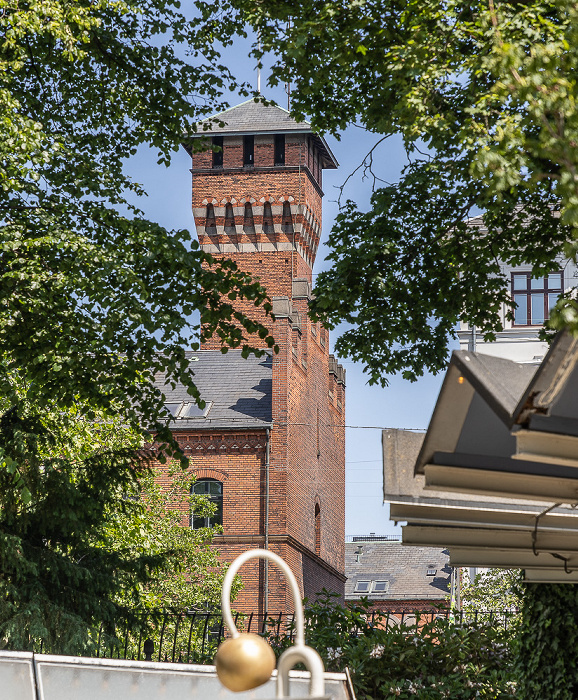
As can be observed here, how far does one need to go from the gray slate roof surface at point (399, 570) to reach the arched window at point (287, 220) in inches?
739

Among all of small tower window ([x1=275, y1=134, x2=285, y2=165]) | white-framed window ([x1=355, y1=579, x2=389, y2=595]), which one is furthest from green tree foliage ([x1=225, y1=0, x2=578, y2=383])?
white-framed window ([x1=355, y1=579, x2=389, y2=595])

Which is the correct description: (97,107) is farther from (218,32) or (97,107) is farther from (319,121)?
(319,121)

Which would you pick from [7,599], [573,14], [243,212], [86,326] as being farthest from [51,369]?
[243,212]

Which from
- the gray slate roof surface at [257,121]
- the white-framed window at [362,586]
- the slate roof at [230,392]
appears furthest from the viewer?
the white-framed window at [362,586]

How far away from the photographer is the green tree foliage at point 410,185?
9227 millimetres

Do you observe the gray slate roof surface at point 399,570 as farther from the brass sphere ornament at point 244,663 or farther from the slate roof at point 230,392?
the brass sphere ornament at point 244,663

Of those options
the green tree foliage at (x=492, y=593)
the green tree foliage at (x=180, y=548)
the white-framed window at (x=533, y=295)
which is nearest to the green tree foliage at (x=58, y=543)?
the green tree foliage at (x=180, y=548)

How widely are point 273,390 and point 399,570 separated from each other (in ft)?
69.9

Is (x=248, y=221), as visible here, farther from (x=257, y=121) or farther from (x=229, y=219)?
(x=257, y=121)

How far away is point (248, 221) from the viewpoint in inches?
1741

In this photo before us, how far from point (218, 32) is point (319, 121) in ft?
6.39

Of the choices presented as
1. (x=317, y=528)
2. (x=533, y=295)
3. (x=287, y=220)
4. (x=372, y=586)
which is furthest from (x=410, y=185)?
(x=372, y=586)

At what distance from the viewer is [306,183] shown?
147 ft

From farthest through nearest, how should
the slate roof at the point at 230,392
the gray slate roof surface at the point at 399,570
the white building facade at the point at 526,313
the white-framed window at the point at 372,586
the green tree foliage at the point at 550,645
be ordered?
the white-framed window at the point at 372,586
the gray slate roof surface at the point at 399,570
the slate roof at the point at 230,392
the white building facade at the point at 526,313
the green tree foliage at the point at 550,645
